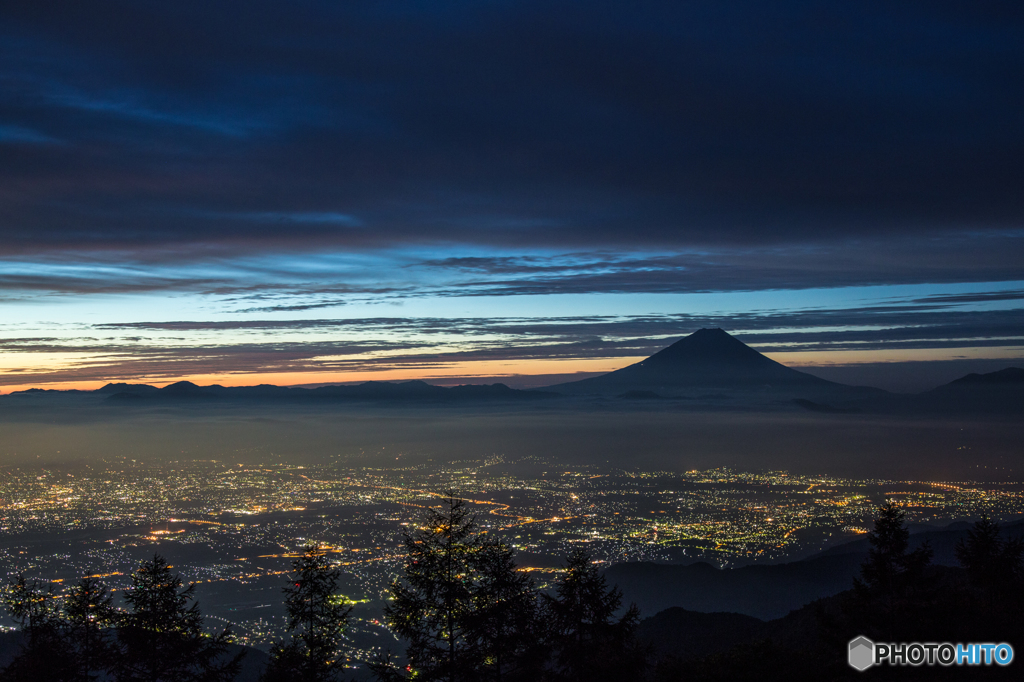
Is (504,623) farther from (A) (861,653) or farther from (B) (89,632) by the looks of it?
(B) (89,632)

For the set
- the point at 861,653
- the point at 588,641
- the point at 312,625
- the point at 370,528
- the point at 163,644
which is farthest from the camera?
the point at 370,528

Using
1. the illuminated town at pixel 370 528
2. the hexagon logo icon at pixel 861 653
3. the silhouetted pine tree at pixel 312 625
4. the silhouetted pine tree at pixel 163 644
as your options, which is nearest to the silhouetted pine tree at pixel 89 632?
the silhouetted pine tree at pixel 163 644

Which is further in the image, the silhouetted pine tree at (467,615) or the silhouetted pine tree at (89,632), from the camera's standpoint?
the silhouetted pine tree at (89,632)

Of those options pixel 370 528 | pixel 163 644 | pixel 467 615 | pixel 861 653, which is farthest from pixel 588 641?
pixel 370 528

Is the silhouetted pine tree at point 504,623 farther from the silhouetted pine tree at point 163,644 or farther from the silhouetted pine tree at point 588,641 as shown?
the silhouetted pine tree at point 163,644

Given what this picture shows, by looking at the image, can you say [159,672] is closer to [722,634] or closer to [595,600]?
[595,600]

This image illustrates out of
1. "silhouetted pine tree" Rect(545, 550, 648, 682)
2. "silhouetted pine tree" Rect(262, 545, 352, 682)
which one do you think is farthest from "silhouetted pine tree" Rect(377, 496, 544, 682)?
"silhouetted pine tree" Rect(262, 545, 352, 682)
